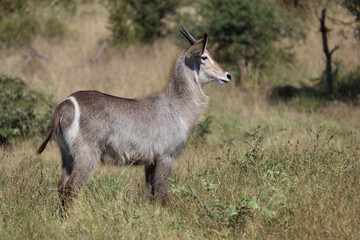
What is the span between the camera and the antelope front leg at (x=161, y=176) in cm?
453

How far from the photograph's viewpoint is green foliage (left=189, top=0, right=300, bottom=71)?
432 inches

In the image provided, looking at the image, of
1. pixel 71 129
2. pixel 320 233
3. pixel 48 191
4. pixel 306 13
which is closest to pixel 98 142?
pixel 71 129

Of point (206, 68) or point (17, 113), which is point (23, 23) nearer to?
point (17, 113)

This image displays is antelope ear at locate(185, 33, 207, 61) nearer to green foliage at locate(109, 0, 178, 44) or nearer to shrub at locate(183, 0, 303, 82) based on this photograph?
shrub at locate(183, 0, 303, 82)

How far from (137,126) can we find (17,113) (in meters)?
3.70

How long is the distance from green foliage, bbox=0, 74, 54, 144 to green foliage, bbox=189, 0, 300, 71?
469cm

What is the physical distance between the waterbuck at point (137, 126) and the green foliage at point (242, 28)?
20.0 ft

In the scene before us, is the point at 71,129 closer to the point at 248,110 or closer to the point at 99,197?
the point at 99,197

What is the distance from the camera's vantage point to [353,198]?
12.8ft

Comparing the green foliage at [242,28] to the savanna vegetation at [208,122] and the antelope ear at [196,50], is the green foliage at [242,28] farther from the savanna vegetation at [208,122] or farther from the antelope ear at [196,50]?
the antelope ear at [196,50]

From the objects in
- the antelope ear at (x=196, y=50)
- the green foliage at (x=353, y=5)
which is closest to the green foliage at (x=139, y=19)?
the green foliage at (x=353, y=5)

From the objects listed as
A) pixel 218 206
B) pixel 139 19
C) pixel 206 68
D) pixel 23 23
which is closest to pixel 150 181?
pixel 218 206

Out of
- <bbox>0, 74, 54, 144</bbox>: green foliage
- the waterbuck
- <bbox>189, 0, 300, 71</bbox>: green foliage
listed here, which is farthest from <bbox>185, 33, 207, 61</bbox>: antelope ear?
<bbox>189, 0, 300, 71</bbox>: green foliage

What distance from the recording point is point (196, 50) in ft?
15.9
